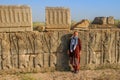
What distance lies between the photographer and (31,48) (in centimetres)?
904

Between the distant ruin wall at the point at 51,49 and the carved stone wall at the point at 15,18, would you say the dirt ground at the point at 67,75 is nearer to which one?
the distant ruin wall at the point at 51,49

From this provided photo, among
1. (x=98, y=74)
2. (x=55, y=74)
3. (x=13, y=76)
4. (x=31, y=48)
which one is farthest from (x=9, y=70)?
(x=98, y=74)

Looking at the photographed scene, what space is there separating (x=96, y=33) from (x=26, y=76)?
3.16 metres

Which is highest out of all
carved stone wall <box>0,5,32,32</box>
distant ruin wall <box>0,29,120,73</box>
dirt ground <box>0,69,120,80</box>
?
carved stone wall <box>0,5,32,32</box>

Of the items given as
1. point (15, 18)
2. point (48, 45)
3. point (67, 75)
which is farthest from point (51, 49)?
point (15, 18)

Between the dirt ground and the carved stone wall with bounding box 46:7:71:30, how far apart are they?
5.78 feet

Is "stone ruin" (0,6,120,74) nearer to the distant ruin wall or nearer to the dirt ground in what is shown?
the distant ruin wall

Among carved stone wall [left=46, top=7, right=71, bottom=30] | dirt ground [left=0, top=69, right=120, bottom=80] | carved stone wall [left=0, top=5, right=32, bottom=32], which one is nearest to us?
dirt ground [left=0, top=69, right=120, bottom=80]

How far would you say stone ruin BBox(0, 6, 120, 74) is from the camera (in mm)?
8867

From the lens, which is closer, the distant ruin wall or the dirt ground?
the dirt ground

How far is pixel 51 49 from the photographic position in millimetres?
9156

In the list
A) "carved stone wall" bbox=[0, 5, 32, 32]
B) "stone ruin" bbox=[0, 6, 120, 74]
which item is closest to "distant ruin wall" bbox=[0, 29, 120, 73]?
"stone ruin" bbox=[0, 6, 120, 74]

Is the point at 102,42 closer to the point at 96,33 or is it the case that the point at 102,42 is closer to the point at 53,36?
the point at 96,33

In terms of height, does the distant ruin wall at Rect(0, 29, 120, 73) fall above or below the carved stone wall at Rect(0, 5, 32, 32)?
below
